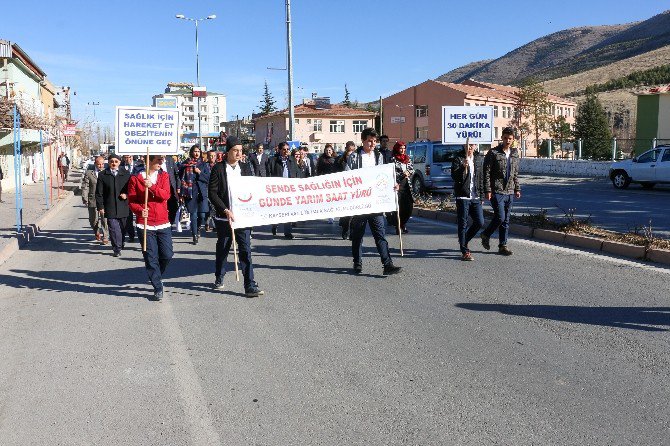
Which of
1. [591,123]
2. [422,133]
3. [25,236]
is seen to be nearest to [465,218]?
[25,236]

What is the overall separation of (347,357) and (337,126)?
78.9 metres

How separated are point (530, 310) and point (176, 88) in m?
163

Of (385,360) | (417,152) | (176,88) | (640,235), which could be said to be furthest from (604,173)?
(176,88)

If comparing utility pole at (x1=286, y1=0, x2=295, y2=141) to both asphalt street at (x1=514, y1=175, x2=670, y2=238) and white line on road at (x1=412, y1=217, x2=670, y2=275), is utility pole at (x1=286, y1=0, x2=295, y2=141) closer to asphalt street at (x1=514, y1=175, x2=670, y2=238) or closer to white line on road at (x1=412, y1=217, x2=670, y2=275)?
asphalt street at (x1=514, y1=175, x2=670, y2=238)

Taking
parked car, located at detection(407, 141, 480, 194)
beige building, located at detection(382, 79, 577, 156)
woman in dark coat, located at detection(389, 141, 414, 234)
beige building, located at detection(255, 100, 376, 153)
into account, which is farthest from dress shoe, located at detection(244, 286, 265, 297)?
beige building, located at detection(255, 100, 376, 153)

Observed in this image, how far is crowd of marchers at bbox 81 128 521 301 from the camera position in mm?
7688

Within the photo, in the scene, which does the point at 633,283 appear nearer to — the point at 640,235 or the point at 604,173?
the point at 640,235

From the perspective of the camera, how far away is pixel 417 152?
851 inches

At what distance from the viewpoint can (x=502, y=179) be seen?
31.5 feet

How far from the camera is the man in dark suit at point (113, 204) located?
1105 cm

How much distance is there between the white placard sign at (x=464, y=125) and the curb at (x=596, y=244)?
1.86 m

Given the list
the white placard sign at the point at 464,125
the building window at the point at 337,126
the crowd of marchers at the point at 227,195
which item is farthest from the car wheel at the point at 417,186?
the building window at the point at 337,126

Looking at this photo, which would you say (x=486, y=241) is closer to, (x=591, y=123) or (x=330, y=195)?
(x=330, y=195)

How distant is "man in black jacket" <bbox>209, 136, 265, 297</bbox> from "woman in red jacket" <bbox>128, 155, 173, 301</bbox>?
0.60 meters
